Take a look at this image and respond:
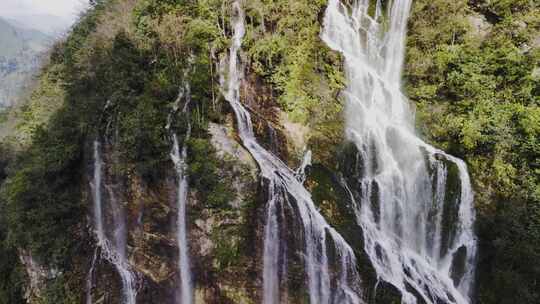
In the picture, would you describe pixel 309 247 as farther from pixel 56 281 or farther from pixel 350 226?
pixel 56 281

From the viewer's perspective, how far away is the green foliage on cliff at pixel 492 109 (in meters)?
8.84

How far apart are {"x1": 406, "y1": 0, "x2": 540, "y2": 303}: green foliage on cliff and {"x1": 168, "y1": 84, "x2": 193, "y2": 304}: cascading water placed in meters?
9.62

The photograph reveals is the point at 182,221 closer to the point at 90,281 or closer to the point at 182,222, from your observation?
the point at 182,222

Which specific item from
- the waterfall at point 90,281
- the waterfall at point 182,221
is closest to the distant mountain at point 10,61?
the waterfall at point 90,281

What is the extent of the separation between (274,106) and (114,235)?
24.7ft

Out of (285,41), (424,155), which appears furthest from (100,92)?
(424,155)

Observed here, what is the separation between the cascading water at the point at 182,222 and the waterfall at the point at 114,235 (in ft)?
6.38

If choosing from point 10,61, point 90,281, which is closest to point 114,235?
point 90,281

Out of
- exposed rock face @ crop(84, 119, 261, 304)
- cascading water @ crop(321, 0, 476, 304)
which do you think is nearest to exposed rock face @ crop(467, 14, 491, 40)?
cascading water @ crop(321, 0, 476, 304)

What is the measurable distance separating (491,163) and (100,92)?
14.8 m

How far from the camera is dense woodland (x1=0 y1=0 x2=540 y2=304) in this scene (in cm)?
906

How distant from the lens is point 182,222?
9.02m

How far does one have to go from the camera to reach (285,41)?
425 inches

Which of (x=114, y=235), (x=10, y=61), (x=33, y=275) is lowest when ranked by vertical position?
(x=33, y=275)
